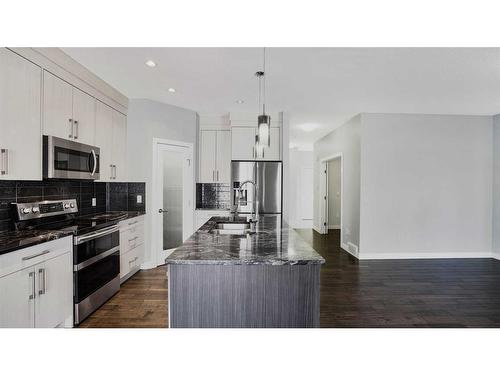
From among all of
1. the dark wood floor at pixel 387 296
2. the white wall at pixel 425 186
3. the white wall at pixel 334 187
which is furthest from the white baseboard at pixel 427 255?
the white wall at pixel 334 187

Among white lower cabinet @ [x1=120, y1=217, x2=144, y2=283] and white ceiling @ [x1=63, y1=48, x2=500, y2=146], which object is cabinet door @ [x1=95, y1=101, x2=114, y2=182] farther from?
white lower cabinet @ [x1=120, y1=217, x2=144, y2=283]

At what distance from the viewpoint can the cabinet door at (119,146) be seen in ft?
12.6

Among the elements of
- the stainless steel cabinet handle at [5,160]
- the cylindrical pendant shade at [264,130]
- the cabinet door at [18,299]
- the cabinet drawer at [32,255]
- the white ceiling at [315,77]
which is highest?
the white ceiling at [315,77]

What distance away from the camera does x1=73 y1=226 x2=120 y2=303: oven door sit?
2.47 meters

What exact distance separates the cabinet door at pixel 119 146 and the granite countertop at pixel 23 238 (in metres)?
1.67

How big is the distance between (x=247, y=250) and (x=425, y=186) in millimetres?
4455

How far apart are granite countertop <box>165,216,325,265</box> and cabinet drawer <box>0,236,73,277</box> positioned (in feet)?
3.46

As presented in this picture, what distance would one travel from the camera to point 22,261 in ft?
6.15

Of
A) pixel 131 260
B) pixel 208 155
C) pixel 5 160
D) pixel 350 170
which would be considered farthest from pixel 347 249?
pixel 5 160

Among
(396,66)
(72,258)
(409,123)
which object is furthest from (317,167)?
(72,258)

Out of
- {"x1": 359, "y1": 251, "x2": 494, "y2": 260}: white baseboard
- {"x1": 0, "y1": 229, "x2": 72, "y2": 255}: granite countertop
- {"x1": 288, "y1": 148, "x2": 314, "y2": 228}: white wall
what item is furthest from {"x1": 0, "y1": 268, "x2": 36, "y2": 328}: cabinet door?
{"x1": 288, "y1": 148, "x2": 314, "y2": 228}: white wall

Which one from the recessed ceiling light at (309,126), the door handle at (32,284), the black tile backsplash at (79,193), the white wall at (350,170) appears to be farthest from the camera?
the recessed ceiling light at (309,126)

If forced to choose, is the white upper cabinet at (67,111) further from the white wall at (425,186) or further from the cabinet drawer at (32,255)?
the white wall at (425,186)

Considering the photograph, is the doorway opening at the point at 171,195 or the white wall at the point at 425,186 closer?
the doorway opening at the point at 171,195
